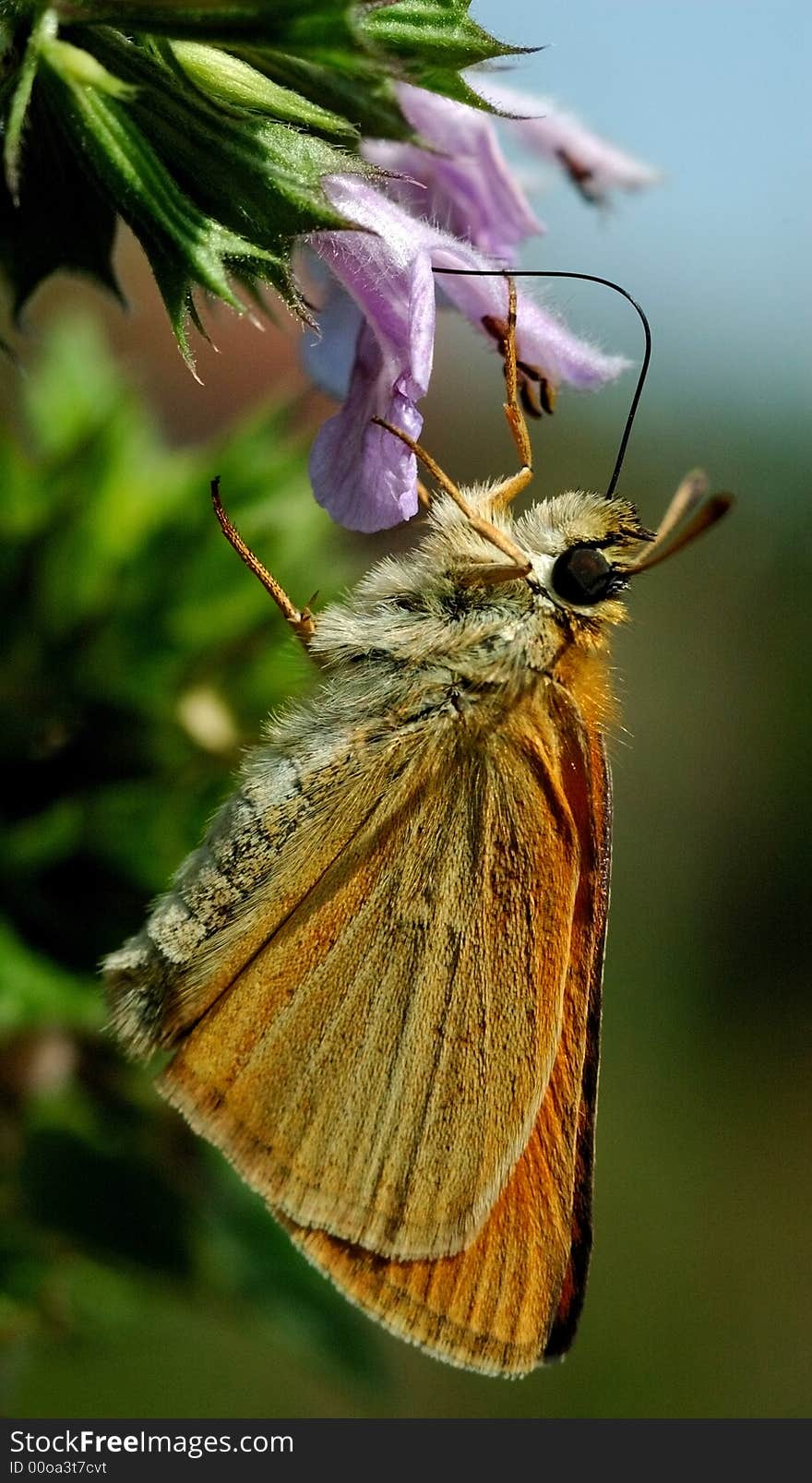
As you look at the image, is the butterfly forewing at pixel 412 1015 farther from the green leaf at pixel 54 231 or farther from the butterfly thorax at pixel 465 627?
the green leaf at pixel 54 231

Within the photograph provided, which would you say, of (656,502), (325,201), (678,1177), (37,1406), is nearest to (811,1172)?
(678,1177)

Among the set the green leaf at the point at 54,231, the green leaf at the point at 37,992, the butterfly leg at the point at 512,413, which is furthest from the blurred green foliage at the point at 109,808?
the green leaf at the point at 54,231

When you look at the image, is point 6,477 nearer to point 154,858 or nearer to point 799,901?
point 154,858

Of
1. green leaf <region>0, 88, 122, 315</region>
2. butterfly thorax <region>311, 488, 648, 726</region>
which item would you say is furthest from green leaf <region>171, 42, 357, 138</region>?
butterfly thorax <region>311, 488, 648, 726</region>

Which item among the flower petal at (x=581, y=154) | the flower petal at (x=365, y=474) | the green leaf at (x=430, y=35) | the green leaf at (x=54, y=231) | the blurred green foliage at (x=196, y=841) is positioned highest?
the green leaf at (x=54, y=231)

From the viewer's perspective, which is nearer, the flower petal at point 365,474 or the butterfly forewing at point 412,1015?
the flower petal at point 365,474

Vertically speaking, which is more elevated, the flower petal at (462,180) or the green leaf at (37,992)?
the flower petal at (462,180)
